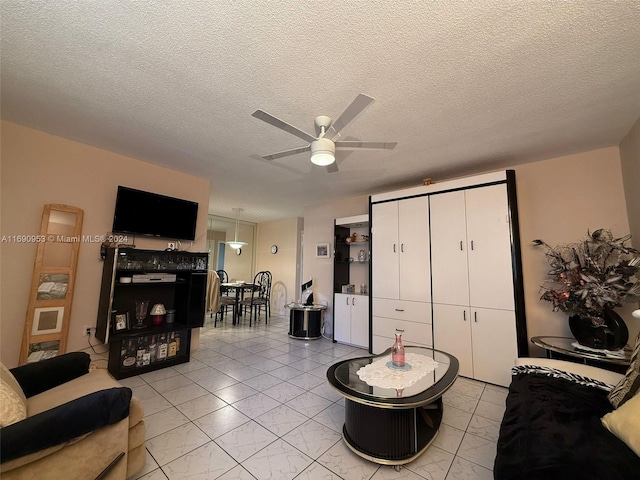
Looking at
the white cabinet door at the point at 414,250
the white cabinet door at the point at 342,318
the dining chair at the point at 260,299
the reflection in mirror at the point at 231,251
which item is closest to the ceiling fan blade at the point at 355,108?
the white cabinet door at the point at 414,250

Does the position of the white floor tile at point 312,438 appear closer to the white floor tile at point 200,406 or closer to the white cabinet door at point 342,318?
the white floor tile at point 200,406

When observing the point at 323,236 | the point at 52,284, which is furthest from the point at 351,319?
the point at 52,284

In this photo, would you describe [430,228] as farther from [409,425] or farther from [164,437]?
Answer: [164,437]

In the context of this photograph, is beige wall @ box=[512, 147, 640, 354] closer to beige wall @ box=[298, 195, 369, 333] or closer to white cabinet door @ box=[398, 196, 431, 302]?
white cabinet door @ box=[398, 196, 431, 302]

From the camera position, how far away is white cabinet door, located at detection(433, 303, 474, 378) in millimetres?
3154

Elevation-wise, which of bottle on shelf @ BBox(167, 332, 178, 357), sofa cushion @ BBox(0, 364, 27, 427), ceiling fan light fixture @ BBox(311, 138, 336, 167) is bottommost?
bottle on shelf @ BBox(167, 332, 178, 357)

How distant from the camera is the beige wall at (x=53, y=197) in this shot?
256cm

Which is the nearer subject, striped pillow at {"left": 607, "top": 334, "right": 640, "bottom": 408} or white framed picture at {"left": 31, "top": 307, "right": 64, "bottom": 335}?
striped pillow at {"left": 607, "top": 334, "right": 640, "bottom": 408}

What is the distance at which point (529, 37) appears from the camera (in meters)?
1.54

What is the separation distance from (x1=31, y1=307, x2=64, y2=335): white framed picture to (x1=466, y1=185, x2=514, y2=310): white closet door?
464 centimetres

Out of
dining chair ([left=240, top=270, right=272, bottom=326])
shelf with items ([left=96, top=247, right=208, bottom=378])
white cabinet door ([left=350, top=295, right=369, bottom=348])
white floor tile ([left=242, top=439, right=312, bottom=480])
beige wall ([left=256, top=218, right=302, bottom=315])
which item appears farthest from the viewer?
beige wall ([left=256, top=218, right=302, bottom=315])

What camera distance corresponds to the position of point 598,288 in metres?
2.30

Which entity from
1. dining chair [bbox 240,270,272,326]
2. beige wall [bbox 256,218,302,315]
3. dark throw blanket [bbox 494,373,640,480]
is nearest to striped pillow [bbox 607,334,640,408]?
dark throw blanket [bbox 494,373,640,480]

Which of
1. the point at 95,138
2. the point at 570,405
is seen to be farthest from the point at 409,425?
the point at 95,138
